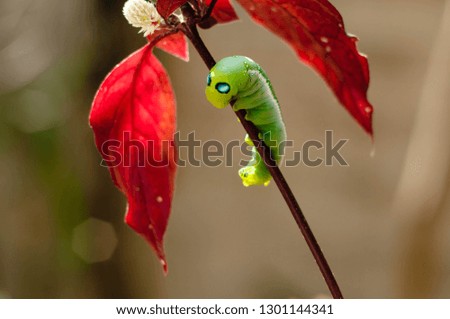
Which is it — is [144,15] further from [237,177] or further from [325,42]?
[237,177]

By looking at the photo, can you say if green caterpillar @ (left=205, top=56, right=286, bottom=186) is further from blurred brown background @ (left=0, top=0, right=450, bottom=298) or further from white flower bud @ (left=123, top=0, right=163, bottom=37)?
blurred brown background @ (left=0, top=0, right=450, bottom=298)

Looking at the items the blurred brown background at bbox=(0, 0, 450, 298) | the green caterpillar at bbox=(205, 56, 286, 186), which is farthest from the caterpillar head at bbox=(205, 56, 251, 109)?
the blurred brown background at bbox=(0, 0, 450, 298)

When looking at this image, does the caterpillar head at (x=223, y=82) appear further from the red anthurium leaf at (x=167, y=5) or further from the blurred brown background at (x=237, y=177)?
the blurred brown background at (x=237, y=177)

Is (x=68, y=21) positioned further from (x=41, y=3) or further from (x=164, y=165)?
(x=164, y=165)

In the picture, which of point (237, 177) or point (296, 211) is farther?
point (237, 177)

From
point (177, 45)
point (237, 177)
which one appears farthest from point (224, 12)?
point (237, 177)
